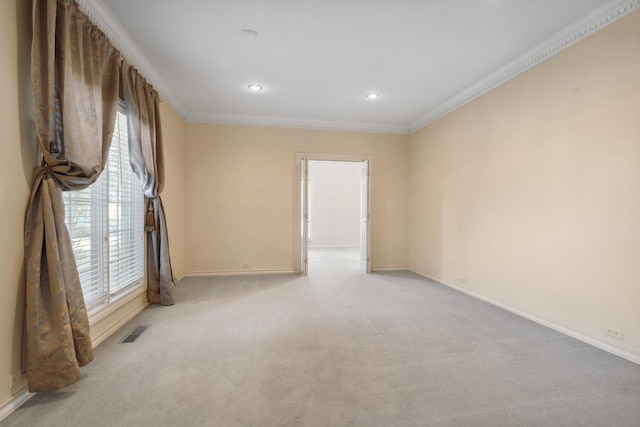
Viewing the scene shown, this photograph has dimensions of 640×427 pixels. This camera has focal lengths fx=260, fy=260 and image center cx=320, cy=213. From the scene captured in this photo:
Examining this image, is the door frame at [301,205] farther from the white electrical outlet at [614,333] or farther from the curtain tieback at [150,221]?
the white electrical outlet at [614,333]

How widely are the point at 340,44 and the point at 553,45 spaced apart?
6.94 ft

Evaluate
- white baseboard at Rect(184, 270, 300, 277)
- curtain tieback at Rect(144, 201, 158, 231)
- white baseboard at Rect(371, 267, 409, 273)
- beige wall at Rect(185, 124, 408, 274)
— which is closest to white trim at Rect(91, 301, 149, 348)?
curtain tieback at Rect(144, 201, 158, 231)

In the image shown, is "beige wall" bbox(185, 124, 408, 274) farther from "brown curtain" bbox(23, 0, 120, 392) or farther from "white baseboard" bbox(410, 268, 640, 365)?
"brown curtain" bbox(23, 0, 120, 392)

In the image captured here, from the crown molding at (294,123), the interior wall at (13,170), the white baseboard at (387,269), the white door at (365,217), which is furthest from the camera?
the white baseboard at (387,269)

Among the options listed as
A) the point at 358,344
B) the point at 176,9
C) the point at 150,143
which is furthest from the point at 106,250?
the point at 358,344

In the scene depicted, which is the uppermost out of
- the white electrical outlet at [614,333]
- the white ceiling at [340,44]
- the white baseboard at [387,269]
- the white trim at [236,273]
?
the white ceiling at [340,44]

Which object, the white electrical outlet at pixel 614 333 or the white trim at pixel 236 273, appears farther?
the white trim at pixel 236 273

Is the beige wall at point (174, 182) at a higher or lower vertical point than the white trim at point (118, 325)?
higher

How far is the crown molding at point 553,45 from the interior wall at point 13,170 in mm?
4241

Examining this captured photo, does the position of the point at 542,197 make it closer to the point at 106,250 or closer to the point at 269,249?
the point at 269,249

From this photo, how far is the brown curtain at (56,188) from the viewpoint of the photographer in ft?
5.19

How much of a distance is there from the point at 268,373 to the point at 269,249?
3.05 metres

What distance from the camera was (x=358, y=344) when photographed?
2.35 meters

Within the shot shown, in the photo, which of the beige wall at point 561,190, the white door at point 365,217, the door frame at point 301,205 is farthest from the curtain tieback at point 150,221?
the beige wall at point 561,190
